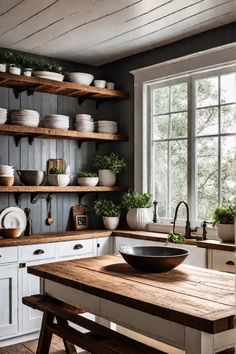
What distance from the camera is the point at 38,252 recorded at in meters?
4.13

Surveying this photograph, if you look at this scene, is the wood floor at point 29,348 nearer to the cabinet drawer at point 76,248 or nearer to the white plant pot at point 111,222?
the cabinet drawer at point 76,248

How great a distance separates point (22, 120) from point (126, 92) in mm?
1276

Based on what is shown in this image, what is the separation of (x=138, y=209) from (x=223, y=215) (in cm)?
112

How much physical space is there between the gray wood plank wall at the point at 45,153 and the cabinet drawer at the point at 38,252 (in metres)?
0.51

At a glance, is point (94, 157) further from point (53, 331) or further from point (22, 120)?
point (53, 331)

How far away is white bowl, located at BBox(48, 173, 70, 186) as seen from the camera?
15.0 feet

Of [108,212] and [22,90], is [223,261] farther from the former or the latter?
[22,90]

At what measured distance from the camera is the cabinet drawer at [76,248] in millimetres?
4285

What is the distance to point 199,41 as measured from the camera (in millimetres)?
4223

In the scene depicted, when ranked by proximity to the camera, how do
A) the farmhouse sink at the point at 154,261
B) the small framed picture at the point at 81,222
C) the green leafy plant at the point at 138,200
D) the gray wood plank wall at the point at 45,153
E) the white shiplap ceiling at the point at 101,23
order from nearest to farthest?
1. the farmhouse sink at the point at 154,261
2. the white shiplap ceiling at the point at 101,23
3. the gray wood plank wall at the point at 45,153
4. the green leafy plant at the point at 138,200
5. the small framed picture at the point at 81,222

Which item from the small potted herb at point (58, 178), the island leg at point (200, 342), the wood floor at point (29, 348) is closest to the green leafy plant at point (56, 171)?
the small potted herb at point (58, 178)

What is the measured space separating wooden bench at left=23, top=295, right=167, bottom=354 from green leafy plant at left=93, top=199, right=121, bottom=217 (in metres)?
1.73

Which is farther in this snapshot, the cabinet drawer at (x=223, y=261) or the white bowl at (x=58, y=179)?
the white bowl at (x=58, y=179)

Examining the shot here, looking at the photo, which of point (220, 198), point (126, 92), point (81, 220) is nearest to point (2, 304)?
point (81, 220)
